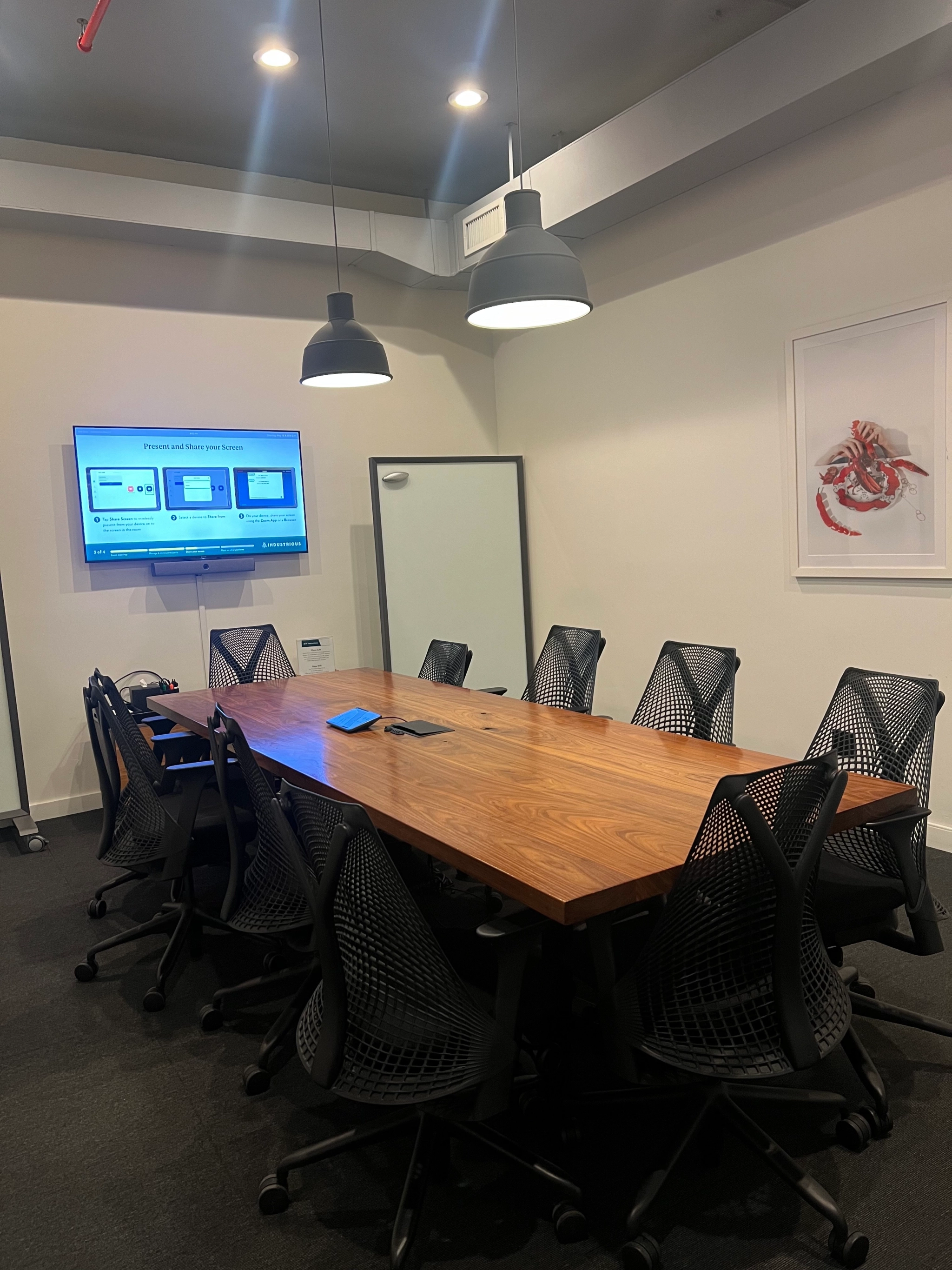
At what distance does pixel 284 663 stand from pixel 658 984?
3.73 metres

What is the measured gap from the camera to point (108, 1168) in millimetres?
2229

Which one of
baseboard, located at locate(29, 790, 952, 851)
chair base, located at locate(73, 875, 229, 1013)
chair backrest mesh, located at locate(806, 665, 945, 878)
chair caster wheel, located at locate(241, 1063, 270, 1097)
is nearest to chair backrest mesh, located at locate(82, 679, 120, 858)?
chair base, located at locate(73, 875, 229, 1013)

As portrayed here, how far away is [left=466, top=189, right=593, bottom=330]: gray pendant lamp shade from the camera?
2.79 meters

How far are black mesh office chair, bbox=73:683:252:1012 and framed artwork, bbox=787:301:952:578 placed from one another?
119 inches

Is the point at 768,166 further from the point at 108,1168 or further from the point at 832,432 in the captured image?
the point at 108,1168

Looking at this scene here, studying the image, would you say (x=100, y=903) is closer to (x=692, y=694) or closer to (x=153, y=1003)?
(x=153, y=1003)

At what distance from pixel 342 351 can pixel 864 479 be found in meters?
2.42

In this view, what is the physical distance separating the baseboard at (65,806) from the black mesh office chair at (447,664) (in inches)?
82.6

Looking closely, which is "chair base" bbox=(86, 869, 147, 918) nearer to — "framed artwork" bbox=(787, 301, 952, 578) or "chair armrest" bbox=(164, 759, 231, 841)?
"chair armrest" bbox=(164, 759, 231, 841)

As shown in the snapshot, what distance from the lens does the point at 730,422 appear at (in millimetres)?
4820

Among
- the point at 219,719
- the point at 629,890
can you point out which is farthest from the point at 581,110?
the point at 629,890

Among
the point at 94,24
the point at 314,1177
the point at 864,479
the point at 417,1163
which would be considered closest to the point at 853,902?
the point at 417,1163

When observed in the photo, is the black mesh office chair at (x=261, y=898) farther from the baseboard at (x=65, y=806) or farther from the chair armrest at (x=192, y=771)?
the baseboard at (x=65, y=806)

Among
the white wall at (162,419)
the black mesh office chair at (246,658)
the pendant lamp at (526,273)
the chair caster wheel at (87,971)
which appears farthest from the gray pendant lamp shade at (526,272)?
the white wall at (162,419)
